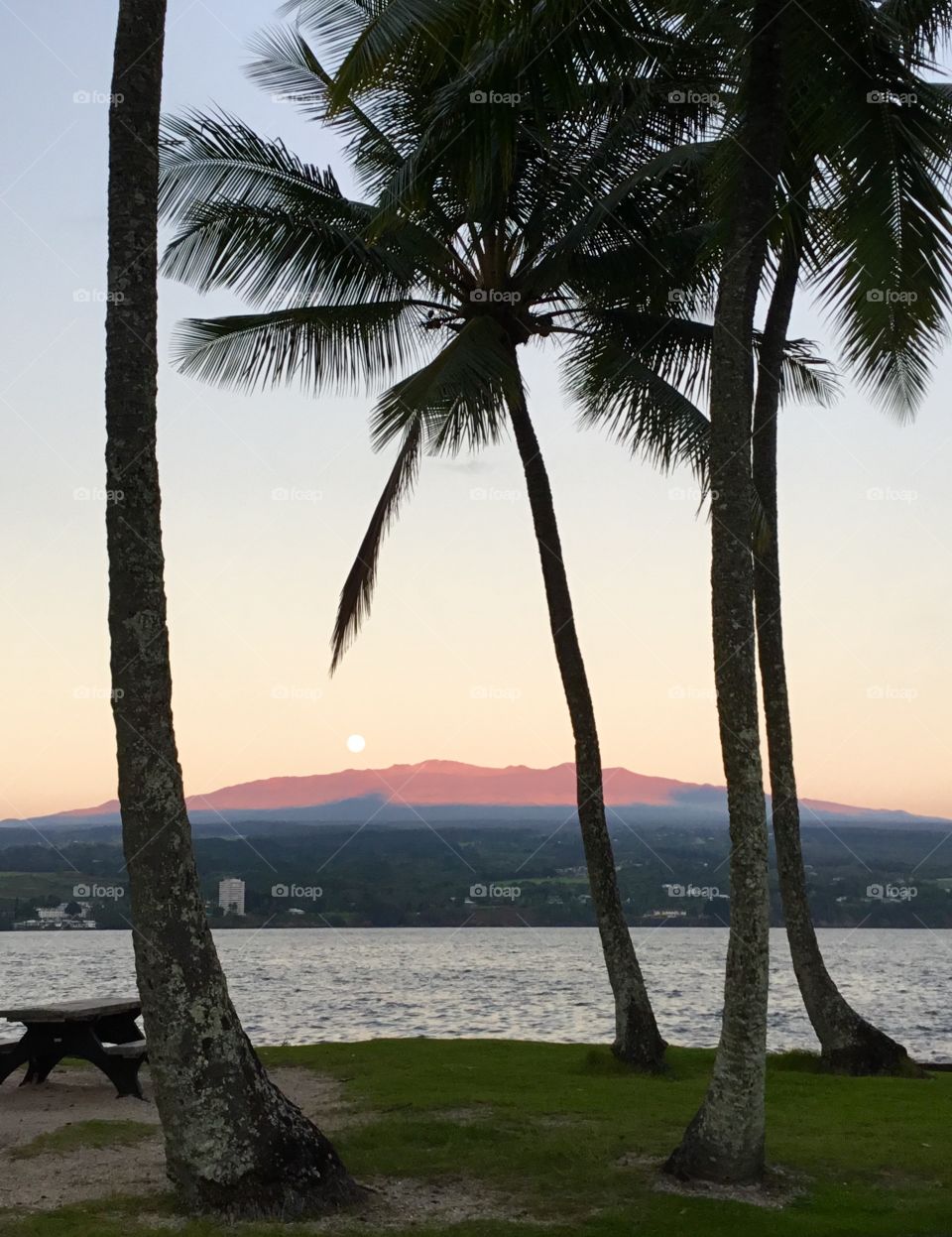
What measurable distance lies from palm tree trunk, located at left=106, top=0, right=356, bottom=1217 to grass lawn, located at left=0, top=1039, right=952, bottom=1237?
0.39m

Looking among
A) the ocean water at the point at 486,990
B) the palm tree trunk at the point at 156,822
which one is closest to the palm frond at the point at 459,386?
the palm tree trunk at the point at 156,822

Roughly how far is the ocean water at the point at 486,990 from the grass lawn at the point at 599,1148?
604 inches

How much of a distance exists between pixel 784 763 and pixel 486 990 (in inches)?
1640

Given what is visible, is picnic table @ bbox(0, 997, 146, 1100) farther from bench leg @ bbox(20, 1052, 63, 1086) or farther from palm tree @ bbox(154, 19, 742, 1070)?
palm tree @ bbox(154, 19, 742, 1070)

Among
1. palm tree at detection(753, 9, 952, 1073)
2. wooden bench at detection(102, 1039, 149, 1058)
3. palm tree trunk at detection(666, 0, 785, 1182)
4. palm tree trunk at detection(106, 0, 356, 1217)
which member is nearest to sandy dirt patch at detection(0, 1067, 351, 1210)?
wooden bench at detection(102, 1039, 149, 1058)

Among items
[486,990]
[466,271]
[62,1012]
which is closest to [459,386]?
[466,271]

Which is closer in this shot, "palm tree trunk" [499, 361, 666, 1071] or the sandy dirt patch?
the sandy dirt patch

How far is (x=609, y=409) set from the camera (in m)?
14.2

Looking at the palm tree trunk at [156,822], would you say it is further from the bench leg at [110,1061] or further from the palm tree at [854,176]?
the bench leg at [110,1061]

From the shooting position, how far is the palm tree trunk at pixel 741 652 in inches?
315

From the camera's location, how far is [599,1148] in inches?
350

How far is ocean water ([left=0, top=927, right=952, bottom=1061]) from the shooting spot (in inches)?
1298

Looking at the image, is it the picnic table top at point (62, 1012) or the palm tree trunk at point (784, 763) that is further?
the palm tree trunk at point (784, 763)

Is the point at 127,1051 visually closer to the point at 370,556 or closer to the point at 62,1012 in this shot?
the point at 62,1012
